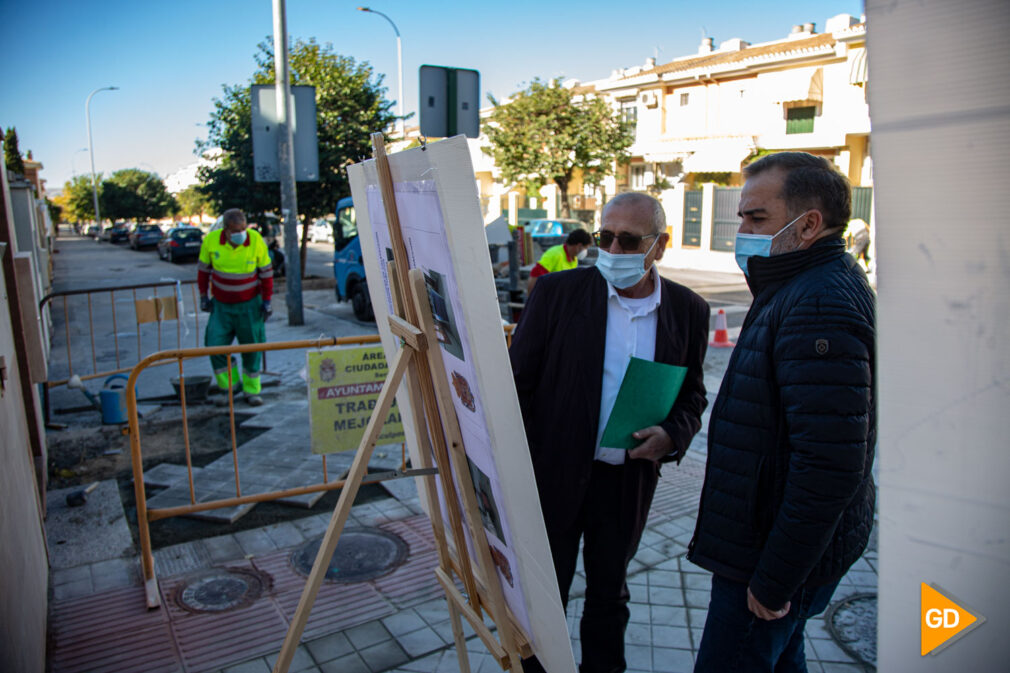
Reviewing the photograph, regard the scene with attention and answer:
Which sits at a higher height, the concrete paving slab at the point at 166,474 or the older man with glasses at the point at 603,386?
the older man with glasses at the point at 603,386

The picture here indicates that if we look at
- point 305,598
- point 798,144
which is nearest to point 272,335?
point 305,598

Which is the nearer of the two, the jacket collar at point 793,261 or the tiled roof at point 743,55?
the jacket collar at point 793,261

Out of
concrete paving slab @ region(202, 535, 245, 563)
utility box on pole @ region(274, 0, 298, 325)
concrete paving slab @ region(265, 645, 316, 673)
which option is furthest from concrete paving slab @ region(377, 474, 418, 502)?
utility box on pole @ region(274, 0, 298, 325)

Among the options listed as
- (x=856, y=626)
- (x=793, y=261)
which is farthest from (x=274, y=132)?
(x=793, y=261)

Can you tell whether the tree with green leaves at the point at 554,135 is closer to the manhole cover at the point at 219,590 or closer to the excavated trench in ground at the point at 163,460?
the excavated trench in ground at the point at 163,460

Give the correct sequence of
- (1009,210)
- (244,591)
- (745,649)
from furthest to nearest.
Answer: (244,591), (745,649), (1009,210)

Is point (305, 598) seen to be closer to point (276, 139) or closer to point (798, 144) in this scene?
point (276, 139)

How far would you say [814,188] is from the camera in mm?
1810

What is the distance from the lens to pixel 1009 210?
2.50 feet

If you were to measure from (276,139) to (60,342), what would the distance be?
500cm

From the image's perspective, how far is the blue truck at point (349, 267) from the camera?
13.2m

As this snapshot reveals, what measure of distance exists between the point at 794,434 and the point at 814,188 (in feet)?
2.13

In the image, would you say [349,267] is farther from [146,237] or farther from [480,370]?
[146,237]

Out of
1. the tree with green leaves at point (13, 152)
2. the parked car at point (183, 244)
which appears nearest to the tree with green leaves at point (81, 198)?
the parked car at point (183, 244)
